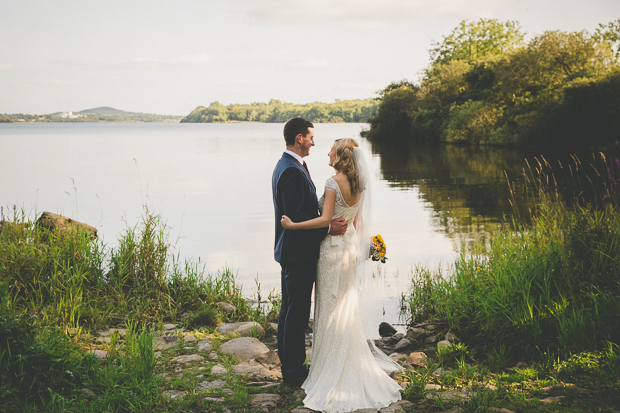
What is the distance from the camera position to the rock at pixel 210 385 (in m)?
4.70

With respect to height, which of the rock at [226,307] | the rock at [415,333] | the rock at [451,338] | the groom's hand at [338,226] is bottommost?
the rock at [415,333]

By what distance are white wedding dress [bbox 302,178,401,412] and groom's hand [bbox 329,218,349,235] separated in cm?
6

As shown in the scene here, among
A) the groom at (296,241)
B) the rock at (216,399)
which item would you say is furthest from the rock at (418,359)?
the rock at (216,399)

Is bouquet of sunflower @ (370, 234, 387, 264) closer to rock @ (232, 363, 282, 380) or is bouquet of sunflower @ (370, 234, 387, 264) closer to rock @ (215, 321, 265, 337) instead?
rock @ (232, 363, 282, 380)

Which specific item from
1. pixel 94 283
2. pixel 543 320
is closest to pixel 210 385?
pixel 94 283

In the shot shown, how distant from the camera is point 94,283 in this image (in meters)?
7.33

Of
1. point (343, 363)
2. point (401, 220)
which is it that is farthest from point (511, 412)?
point (401, 220)

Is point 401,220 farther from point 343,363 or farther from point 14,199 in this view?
point 14,199

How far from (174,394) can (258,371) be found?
1025 millimetres

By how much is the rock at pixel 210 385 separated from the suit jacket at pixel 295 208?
4.31ft

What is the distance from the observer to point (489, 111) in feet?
156

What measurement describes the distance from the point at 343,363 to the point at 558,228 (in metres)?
4.17

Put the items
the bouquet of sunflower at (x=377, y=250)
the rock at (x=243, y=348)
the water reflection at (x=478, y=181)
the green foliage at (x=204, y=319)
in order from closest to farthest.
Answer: the bouquet of sunflower at (x=377, y=250), the rock at (x=243, y=348), the green foliage at (x=204, y=319), the water reflection at (x=478, y=181)

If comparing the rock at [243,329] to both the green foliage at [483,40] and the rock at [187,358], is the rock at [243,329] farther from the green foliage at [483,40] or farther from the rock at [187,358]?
the green foliage at [483,40]
